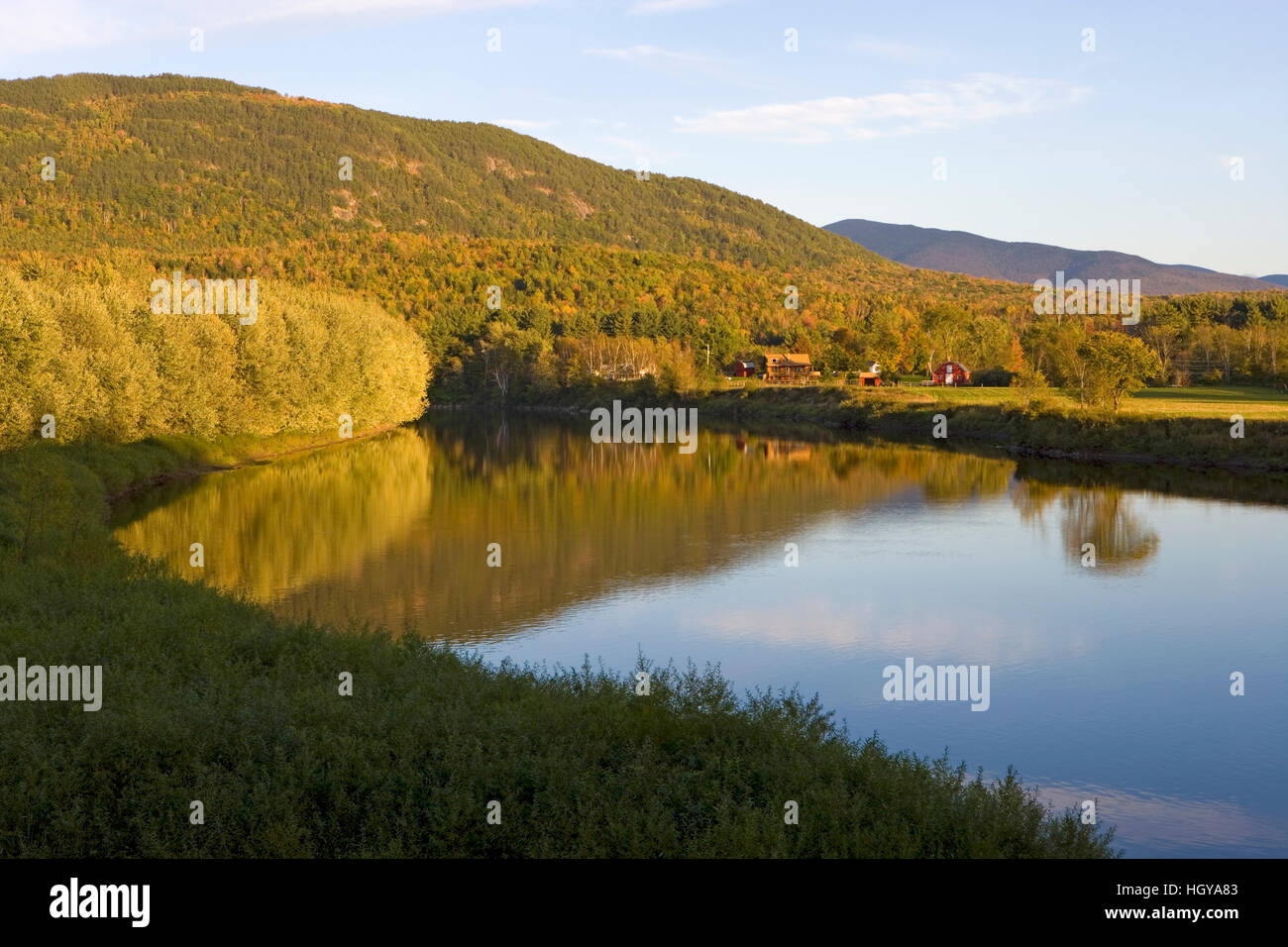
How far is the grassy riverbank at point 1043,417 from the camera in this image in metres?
51.4

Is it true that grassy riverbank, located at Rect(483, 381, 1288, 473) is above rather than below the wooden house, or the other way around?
below

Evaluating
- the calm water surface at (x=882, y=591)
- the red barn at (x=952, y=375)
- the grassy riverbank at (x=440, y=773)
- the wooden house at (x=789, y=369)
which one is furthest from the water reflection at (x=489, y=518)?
the wooden house at (x=789, y=369)

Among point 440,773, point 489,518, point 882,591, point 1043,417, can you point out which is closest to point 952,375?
point 1043,417

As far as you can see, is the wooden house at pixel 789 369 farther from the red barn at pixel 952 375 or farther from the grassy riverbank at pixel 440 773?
the grassy riverbank at pixel 440 773

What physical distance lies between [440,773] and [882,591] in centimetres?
1755

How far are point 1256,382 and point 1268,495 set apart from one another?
51.6m

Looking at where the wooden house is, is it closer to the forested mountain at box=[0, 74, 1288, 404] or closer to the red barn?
the forested mountain at box=[0, 74, 1288, 404]

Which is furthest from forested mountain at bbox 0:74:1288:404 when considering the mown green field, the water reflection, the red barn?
the water reflection

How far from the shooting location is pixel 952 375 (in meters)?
108

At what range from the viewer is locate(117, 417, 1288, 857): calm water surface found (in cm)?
1546

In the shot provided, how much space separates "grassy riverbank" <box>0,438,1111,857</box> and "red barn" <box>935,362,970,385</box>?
97952mm
